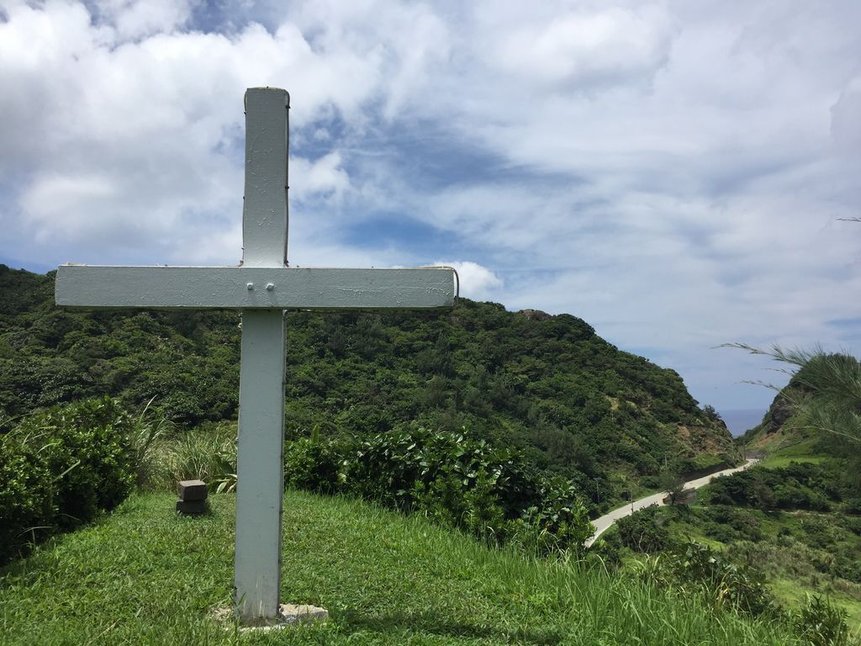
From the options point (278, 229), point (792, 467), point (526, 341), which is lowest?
point (792, 467)

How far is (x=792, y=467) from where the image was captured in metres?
20.4

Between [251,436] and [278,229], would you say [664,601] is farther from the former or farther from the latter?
[278,229]

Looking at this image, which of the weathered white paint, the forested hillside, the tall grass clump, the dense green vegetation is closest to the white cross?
the weathered white paint

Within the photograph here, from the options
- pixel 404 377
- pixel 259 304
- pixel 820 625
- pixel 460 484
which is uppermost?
pixel 404 377

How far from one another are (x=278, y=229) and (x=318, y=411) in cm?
1582

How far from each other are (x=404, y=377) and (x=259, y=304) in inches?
851

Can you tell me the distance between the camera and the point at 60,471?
5.79 meters

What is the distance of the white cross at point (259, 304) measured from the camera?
11.3ft

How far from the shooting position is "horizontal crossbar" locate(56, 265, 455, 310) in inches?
136

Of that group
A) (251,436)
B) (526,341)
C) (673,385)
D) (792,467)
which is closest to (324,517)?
(251,436)

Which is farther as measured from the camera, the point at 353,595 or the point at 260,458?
the point at 353,595

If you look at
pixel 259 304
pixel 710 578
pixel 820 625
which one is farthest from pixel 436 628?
pixel 710 578

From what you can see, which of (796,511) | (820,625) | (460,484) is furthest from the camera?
(796,511)

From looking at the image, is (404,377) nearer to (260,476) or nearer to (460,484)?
(460,484)
